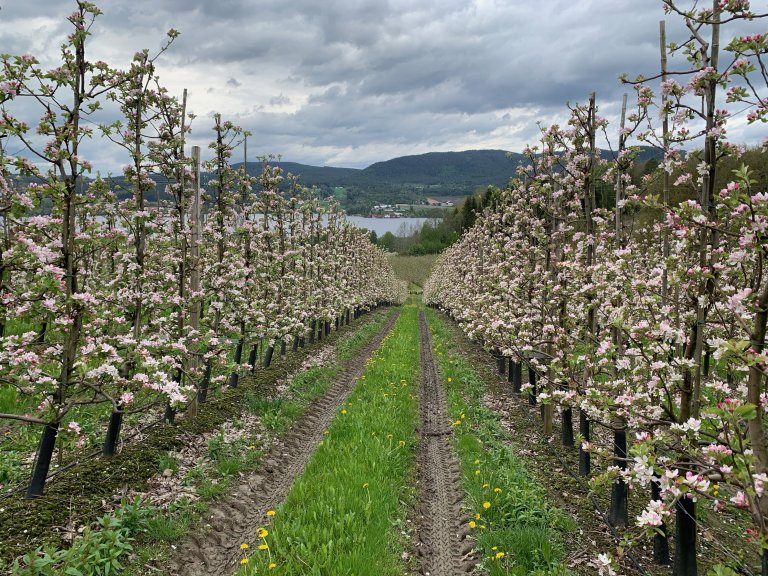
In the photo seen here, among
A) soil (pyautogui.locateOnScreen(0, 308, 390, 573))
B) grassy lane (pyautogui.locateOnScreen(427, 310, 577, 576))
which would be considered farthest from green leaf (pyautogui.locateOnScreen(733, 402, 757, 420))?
soil (pyautogui.locateOnScreen(0, 308, 390, 573))

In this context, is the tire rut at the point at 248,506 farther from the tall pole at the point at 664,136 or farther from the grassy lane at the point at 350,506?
the tall pole at the point at 664,136

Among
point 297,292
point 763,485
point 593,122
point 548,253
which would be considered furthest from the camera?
point 297,292

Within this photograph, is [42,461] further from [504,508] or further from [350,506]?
[504,508]

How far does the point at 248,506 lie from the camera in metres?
7.84

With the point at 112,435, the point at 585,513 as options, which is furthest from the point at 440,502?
the point at 112,435

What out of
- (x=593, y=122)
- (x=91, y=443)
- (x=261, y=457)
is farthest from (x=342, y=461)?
(x=593, y=122)

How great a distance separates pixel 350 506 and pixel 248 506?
1.78 m

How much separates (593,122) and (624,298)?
340 cm

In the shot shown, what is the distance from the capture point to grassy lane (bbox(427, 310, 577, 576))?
622 centimetres

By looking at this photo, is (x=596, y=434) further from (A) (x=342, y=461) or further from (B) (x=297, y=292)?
(B) (x=297, y=292)

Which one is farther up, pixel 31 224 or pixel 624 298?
pixel 31 224

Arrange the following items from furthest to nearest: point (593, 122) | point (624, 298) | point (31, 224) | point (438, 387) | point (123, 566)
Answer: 1. point (438, 387)
2. point (593, 122)
3. point (624, 298)
4. point (31, 224)
5. point (123, 566)

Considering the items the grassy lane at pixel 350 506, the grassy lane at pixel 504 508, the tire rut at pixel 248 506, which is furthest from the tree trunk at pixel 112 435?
the grassy lane at pixel 504 508

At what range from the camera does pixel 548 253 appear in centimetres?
1230
